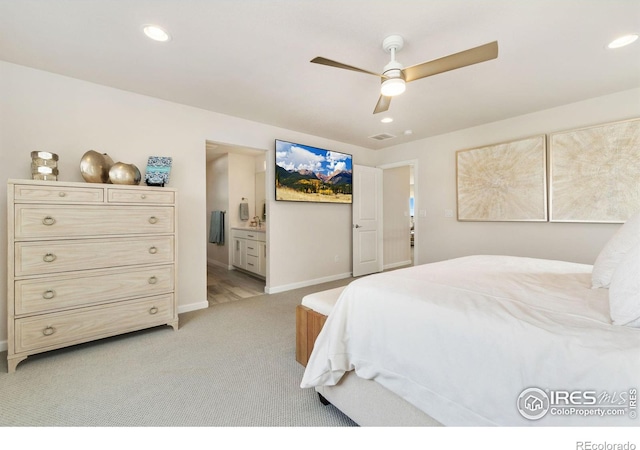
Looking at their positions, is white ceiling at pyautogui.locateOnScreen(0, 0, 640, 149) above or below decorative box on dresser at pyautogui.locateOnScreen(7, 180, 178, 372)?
above

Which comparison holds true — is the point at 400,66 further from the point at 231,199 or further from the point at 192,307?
the point at 231,199

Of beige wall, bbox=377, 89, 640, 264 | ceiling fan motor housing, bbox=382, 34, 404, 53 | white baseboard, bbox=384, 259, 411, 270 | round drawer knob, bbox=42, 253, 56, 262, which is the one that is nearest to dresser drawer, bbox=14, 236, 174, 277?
round drawer knob, bbox=42, 253, 56, 262

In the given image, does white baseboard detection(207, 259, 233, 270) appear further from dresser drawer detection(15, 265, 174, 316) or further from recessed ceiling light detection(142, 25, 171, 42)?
recessed ceiling light detection(142, 25, 171, 42)

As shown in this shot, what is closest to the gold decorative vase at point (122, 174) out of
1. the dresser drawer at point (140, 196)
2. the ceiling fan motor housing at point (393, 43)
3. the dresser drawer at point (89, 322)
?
the dresser drawer at point (140, 196)

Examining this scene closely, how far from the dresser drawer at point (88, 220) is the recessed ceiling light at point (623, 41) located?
385 centimetres

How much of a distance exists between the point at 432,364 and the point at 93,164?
116 inches

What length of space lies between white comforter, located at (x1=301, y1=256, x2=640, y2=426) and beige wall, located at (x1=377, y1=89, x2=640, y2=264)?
78.9 inches

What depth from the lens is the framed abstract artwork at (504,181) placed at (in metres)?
3.28

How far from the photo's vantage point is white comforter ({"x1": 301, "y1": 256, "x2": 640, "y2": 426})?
0.75 m

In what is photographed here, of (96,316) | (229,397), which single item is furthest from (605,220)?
(96,316)

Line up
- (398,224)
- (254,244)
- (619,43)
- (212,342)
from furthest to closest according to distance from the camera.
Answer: (398,224) < (254,244) < (212,342) < (619,43)

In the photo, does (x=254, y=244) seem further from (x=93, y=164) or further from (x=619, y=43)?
(x=619, y=43)

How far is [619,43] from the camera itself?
1976 millimetres

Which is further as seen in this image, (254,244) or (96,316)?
(254,244)
